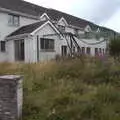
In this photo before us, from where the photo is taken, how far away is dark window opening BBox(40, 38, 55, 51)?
28305mm

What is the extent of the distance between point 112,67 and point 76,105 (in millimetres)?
4160

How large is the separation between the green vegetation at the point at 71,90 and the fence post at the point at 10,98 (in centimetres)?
34

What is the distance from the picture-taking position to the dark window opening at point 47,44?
92.9ft

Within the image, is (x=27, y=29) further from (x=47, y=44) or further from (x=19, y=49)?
(x=47, y=44)

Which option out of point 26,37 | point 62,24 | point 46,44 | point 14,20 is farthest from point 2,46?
point 62,24

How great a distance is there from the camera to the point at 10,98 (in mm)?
8211

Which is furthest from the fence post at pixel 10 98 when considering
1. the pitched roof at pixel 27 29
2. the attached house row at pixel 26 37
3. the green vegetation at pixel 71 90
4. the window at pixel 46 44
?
the window at pixel 46 44

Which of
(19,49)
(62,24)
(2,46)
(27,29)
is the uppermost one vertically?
(62,24)

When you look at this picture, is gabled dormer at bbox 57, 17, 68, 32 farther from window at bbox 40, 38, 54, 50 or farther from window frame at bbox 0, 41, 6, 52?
window frame at bbox 0, 41, 6, 52

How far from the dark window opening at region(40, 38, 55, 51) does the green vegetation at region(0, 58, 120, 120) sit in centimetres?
1509

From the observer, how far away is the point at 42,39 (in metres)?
28.4

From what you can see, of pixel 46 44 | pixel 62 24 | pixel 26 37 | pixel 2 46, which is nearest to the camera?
pixel 26 37

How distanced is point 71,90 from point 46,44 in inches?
774

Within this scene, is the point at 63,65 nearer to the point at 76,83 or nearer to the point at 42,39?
the point at 76,83
